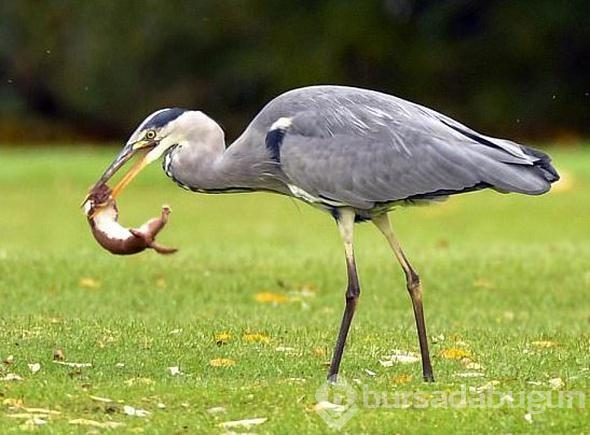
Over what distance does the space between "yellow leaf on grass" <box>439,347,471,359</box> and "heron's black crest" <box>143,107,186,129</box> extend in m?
2.37

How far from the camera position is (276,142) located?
8.51 metres

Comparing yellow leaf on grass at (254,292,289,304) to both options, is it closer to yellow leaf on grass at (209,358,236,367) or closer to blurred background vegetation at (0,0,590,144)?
yellow leaf on grass at (209,358,236,367)

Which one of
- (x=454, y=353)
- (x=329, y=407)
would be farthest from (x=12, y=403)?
(x=454, y=353)

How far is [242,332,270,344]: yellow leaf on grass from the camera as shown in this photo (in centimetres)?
989

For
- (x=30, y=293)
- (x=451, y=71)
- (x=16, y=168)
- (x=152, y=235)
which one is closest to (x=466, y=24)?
(x=451, y=71)

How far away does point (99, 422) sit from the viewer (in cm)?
715

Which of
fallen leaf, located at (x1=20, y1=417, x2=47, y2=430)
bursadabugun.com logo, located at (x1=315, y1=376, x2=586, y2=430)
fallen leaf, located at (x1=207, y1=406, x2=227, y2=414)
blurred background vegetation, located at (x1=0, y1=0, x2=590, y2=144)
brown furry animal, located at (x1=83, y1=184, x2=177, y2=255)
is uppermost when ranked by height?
blurred background vegetation, located at (x1=0, y1=0, x2=590, y2=144)

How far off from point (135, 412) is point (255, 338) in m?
2.72

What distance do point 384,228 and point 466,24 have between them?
122ft

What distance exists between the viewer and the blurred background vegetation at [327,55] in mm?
43156

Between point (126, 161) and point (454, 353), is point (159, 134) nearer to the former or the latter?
point (126, 161)

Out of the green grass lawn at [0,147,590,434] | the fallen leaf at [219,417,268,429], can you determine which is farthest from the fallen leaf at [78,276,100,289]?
the fallen leaf at [219,417,268,429]

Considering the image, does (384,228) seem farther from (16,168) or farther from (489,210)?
(16,168)

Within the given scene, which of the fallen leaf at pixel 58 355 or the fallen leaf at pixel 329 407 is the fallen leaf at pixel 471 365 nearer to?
the fallen leaf at pixel 329 407
